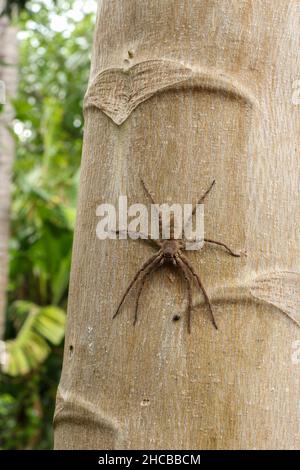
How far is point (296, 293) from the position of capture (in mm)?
1035

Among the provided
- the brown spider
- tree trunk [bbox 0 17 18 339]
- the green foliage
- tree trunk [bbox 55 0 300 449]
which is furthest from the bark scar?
the green foliage

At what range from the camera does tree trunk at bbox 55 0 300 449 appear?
3.19ft

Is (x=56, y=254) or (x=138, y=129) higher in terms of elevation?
(x=56, y=254)

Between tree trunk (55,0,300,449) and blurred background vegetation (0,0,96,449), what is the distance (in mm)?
4168

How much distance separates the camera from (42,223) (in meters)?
5.84

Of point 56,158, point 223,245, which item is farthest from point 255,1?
point 56,158

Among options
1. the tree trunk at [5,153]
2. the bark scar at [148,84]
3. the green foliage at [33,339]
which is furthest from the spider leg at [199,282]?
the green foliage at [33,339]

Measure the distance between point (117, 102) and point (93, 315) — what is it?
35 centimetres

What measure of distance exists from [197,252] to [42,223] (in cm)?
492

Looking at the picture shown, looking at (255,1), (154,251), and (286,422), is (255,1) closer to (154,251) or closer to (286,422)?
(154,251)

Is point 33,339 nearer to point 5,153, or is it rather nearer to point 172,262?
point 5,153

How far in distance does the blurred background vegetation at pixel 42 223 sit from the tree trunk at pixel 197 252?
13.7 ft

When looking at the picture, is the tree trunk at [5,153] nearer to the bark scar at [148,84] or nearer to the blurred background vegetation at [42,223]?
the blurred background vegetation at [42,223]

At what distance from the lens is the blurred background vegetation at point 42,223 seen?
5.80 m
